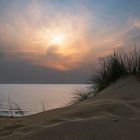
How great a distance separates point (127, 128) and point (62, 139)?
2.14ft

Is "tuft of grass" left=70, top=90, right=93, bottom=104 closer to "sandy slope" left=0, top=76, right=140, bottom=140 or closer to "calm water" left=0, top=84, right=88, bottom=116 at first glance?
"calm water" left=0, top=84, right=88, bottom=116

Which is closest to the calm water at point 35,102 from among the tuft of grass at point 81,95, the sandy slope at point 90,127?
the tuft of grass at point 81,95

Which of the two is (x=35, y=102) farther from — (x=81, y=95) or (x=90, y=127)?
(x=90, y=127)

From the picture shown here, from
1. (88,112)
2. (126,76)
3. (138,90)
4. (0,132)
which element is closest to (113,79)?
(126,76)

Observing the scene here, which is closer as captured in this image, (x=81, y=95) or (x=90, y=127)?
(x=90, y=127)

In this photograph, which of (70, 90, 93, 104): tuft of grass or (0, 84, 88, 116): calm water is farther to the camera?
(0, 84, 88, 116): calm water

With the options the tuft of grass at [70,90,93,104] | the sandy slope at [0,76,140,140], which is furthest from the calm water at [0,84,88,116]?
the sandy slope at [0,76,140,140]

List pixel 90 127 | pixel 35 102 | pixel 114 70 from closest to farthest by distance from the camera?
pixel 90 127, pixel 114 70, pixel 35 102

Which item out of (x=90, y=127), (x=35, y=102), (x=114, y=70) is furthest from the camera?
(x=35, y=102)

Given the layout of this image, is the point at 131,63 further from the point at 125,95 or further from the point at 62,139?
the point at 62,139

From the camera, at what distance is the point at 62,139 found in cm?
256

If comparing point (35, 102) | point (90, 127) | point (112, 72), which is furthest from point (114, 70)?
point (35, 102)

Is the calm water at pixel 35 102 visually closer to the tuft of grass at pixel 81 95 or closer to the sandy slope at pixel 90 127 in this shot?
the tuft of grass at pixel 81 95

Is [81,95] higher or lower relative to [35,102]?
higher
